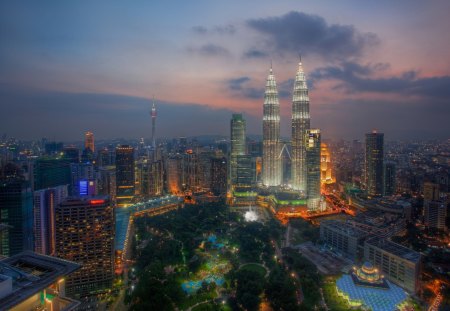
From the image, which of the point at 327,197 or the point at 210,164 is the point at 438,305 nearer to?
the point at 327,197

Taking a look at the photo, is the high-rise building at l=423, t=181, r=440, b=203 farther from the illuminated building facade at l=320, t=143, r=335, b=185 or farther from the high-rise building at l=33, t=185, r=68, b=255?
the high-rise building at l=33, t=185, r=68, b=255

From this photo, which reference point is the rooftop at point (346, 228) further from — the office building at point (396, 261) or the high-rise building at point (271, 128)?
the high-rise building at point (271, 128)

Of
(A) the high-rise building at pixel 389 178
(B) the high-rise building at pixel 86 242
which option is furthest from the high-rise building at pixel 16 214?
(A) the high-rise building at pixel 389 178

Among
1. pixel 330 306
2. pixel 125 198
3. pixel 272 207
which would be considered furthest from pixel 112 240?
pixel 272 207

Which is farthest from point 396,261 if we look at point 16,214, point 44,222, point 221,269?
point 16,214

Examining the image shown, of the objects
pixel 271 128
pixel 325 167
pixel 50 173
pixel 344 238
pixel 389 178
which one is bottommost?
pixel 344 238

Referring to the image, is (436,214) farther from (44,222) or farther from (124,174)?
(124,174)

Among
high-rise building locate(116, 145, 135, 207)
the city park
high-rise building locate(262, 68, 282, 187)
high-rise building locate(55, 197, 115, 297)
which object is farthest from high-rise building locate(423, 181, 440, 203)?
high-rise building locate(116, 145, 135, 207)
